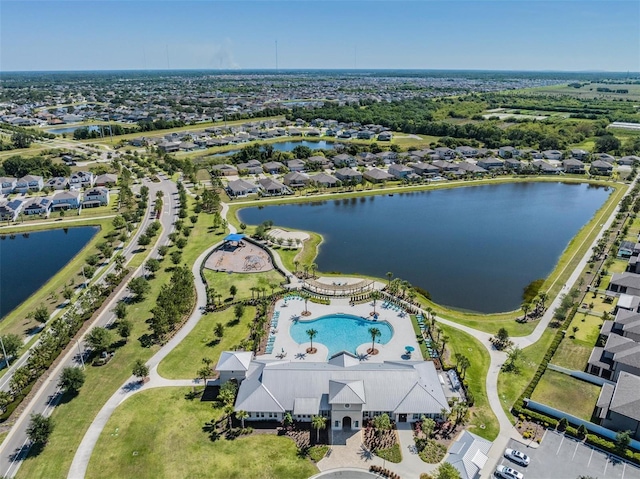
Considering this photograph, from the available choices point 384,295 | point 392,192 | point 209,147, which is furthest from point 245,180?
point 384,295

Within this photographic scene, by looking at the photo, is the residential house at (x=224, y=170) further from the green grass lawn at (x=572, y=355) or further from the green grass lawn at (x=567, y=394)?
the green grass lawn at (x=567, y=394)

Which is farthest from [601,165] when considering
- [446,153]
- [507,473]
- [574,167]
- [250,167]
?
[507,473]

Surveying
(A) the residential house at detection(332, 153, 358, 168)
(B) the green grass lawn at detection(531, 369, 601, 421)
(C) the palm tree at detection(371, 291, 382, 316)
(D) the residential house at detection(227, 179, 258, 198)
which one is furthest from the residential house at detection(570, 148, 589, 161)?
(B) the green grass lawn at detection(531, 369, 601, 421)

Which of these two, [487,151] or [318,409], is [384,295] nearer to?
[318,409]

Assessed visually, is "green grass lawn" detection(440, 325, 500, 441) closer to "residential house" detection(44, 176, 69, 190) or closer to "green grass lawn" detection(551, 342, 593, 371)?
"green grass lawn" detection(551, 342, 593, 371)

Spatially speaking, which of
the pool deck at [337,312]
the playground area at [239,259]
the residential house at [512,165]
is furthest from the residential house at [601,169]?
the playground area at [239,259]
